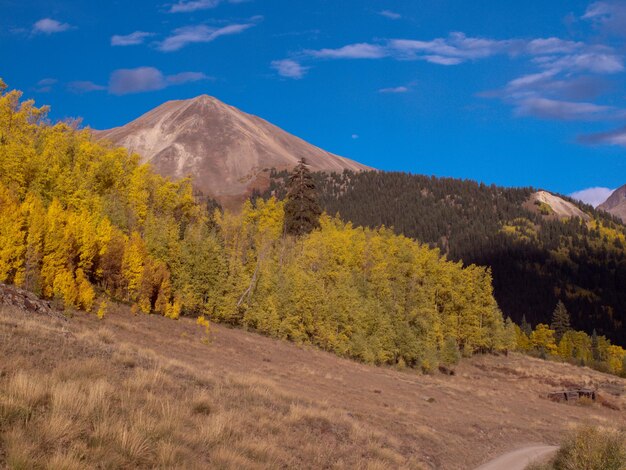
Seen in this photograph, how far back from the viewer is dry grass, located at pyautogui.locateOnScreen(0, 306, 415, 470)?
6855 mm

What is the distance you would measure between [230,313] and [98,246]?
16150mm

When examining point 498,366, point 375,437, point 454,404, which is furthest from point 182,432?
point 498,366

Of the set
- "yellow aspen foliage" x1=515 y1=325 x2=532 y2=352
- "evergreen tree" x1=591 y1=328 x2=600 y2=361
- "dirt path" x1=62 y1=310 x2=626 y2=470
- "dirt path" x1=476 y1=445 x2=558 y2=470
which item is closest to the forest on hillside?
"dirt path" x1=62 y1=310 x2=626 y2=470

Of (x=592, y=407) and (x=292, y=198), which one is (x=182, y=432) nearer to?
(x=592, y=407)

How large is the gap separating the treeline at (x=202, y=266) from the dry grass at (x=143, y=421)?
728 inches

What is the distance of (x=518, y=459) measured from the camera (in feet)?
70.0

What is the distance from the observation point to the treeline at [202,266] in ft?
105

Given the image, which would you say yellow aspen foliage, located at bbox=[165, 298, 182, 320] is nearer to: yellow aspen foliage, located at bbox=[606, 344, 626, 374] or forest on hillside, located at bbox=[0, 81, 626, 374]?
forest on hillside, located at bbox=[0, 81, 626, 374]

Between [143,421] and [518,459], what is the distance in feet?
65.1

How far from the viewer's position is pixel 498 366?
242 feet

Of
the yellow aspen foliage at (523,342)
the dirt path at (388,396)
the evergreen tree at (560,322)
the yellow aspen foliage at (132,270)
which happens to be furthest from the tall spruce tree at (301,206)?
the evergreen tree at (560,322)

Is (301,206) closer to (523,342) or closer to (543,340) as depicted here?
(523,342)

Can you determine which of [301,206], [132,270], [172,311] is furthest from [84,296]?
[301,206]

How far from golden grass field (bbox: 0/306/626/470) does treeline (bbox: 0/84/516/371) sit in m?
6.23
